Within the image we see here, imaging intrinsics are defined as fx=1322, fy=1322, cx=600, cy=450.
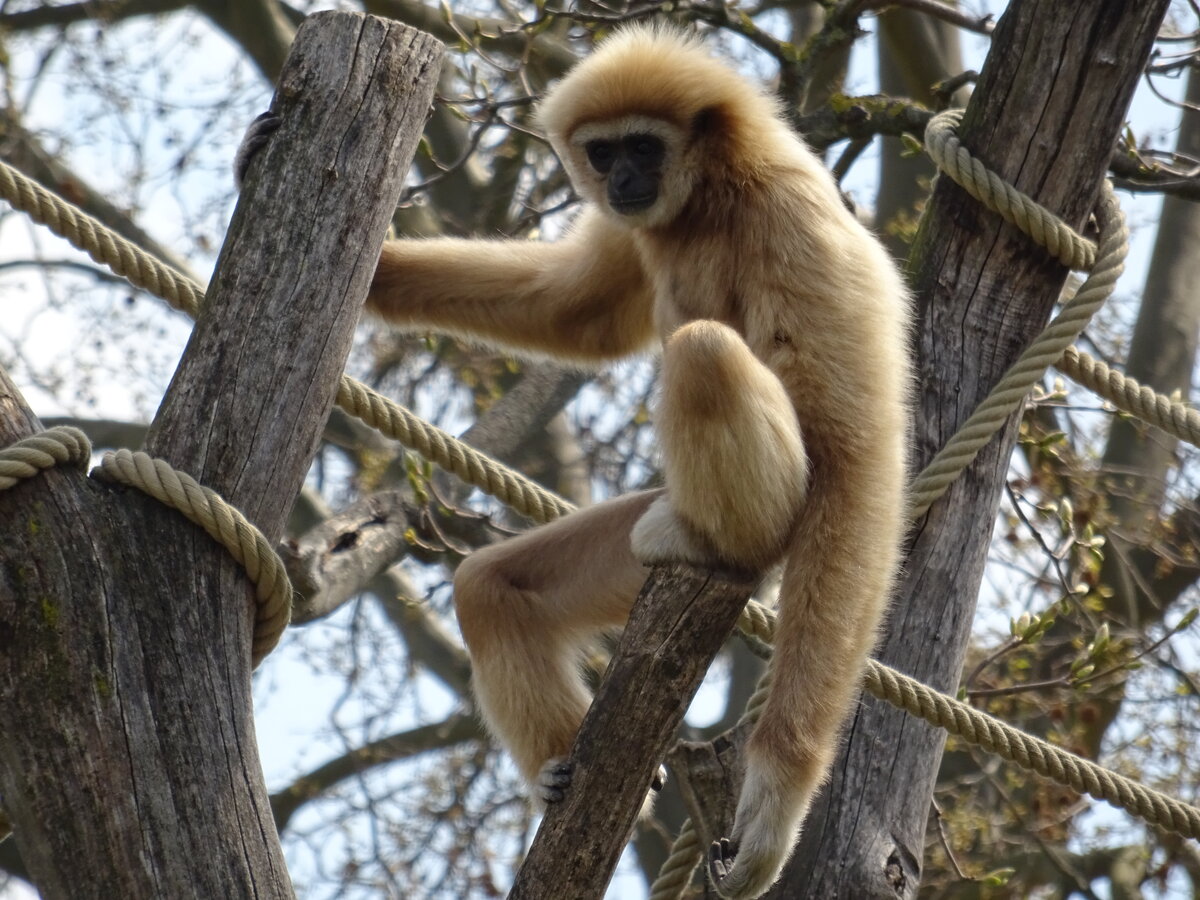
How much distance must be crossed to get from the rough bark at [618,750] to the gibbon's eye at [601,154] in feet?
6.67

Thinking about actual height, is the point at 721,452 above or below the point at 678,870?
above

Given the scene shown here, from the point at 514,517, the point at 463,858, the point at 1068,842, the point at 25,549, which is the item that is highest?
the point at 514,517

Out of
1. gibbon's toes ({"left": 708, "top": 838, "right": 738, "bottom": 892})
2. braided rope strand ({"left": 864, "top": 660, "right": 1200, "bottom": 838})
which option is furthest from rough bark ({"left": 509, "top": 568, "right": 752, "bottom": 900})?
braided rope strand ({"left": 864, "top": 660, "right": 1200, "bottom": 838})

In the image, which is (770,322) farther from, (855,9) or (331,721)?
(331,721)

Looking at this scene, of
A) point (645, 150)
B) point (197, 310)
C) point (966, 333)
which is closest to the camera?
point (197, 310)

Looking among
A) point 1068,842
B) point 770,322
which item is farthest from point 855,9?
point 1068,842

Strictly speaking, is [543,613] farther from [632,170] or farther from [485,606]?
[632,170]

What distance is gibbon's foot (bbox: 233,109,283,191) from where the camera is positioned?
319cm

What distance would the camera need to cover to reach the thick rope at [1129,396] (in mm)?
4324

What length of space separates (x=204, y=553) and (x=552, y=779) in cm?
131

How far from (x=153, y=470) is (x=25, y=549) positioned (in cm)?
30

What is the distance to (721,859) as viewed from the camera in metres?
3.25

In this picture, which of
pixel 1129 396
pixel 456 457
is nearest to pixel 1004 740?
pixel 1129 396

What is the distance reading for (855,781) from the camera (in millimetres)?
3682
